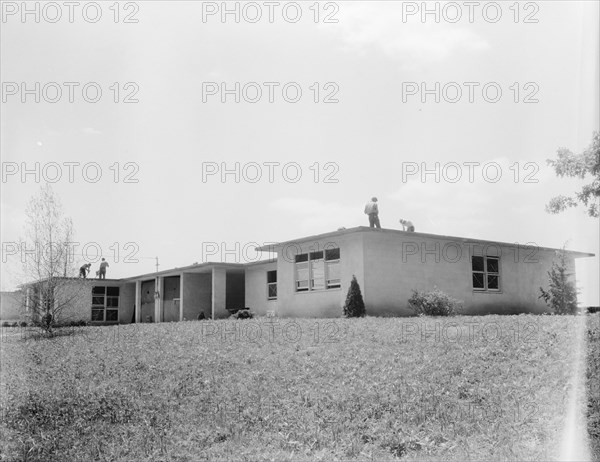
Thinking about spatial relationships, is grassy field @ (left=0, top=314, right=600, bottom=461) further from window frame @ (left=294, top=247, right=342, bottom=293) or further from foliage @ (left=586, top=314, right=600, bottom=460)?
window frame @ (left=294, top=247, right=342, bottom=293)

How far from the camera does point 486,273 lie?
2489 centimetres

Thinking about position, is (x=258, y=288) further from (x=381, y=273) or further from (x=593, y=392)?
(x=593, y=392)

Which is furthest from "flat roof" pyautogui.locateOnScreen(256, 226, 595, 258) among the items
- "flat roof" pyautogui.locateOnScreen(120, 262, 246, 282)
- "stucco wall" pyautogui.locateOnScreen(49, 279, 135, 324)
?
"stucco wall" pyautogui.locateOnScreen(49, 279, 135, 324)

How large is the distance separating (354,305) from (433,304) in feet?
8.17

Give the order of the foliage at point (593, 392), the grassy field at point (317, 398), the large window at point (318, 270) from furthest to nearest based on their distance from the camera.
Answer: the large window at point (318, 270), the grassy field at point (317, 398), the foliage at point (593, 392)

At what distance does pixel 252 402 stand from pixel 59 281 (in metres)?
16.3

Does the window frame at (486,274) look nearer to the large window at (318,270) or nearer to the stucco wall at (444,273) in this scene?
the stucco wall at (444,273)

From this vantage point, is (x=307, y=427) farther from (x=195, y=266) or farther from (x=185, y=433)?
(x=195, y=266)

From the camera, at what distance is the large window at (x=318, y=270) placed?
22.7 metres

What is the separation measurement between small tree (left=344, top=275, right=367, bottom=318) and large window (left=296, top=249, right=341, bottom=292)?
6.14 ft

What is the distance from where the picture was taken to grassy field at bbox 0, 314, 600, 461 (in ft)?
25.3

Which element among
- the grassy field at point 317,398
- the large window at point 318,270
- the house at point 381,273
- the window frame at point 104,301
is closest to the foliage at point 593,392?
the grassy field at point 317,398

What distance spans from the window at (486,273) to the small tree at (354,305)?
6.10 m

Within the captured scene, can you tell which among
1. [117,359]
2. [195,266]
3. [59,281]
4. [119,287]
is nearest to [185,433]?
[117,359]
